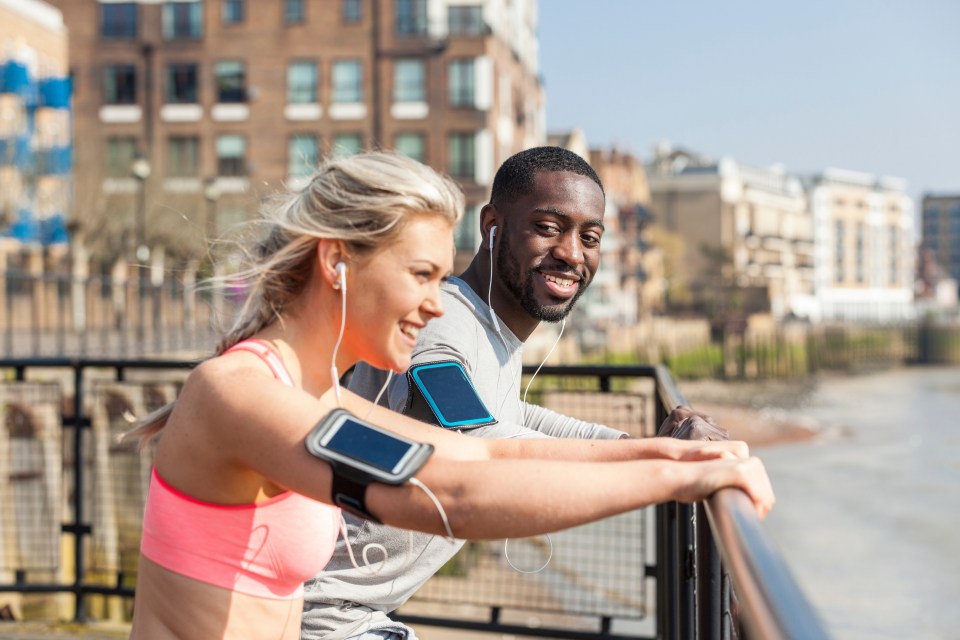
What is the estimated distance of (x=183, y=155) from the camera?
1828 inches

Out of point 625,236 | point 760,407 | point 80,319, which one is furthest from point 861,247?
point 80,319

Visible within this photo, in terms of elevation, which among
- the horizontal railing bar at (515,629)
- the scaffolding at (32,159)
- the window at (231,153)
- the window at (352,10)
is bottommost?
the horizontal railing bar at (515,629)

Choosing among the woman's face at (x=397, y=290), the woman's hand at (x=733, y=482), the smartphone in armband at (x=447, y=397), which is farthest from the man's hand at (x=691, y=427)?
the woman's face at (x=397, y=290)

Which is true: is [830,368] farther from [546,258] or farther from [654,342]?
[546,258]

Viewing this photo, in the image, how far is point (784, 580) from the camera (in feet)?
4.61

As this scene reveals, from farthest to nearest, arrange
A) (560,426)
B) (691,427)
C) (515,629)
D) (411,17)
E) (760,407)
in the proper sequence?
(760,407) → (411,17) → (515,629) → (560,426) → (691,427)

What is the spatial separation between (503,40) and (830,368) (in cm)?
6576

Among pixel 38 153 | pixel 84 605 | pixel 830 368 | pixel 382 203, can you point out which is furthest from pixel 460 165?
pixel 830 368

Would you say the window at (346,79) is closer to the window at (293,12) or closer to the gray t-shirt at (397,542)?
the window at (293,12)

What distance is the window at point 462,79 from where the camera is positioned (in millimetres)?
45031

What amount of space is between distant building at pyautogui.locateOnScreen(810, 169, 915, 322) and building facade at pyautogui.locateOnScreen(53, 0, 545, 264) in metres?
89.3

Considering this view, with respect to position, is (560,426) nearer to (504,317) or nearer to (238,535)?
(504,317)

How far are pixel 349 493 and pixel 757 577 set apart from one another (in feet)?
2.33

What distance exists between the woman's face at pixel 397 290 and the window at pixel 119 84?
155 feet
